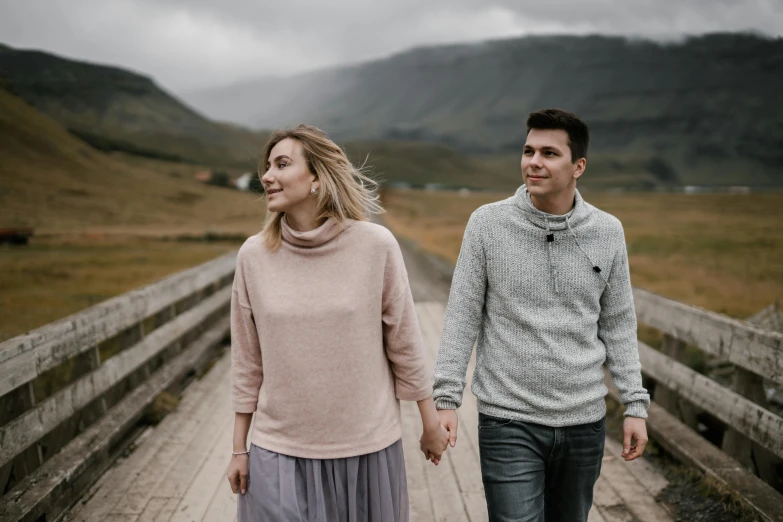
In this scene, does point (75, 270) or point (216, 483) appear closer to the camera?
point (216, 483)

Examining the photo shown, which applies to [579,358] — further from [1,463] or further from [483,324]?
[1,463]

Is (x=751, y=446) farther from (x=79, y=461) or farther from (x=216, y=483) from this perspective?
(x=79, y=461)

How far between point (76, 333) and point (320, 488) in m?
2.27

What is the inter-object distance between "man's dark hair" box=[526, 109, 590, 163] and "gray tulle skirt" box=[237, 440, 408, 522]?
48.1 inches

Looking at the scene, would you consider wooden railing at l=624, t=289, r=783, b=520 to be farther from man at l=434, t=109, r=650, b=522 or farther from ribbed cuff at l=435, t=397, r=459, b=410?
ribbed cuff at l=435, t=397, r=459, b=410

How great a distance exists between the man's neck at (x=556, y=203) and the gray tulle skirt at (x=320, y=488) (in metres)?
0.98

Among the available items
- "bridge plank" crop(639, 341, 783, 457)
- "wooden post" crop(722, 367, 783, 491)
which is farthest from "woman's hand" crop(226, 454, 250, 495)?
"wooden post" crop(722, 367, 783, 491)

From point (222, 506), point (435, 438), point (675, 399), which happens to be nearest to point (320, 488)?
point (435, 438)

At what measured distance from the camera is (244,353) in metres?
2.17

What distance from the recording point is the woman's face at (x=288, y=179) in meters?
2.10

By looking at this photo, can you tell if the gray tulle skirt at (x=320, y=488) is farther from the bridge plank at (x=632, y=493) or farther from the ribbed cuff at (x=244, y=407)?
the bridge plank at (x=632, y=493)

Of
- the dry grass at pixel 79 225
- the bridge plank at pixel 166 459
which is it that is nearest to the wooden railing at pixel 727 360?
the dry grass at pixel 79 225

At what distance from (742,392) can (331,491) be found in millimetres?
2713

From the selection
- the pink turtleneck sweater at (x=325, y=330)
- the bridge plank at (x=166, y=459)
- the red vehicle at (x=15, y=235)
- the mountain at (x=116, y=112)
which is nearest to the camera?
the pink turtleneck sweater at (x=325, y=330)
